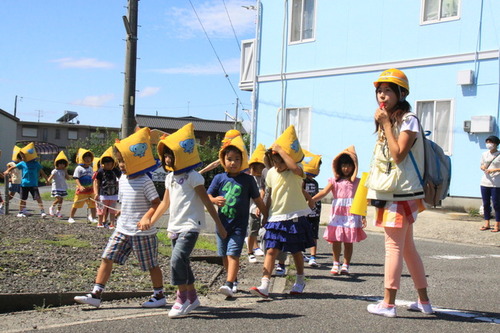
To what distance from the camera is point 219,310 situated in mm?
5617

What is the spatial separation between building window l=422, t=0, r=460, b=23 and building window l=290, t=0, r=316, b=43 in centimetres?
389

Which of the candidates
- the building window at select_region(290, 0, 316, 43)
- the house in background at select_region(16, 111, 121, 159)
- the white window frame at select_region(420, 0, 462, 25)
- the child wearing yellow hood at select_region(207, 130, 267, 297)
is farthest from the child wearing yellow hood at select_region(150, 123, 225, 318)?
the house in background at select_region(16, 111, 121, 159)

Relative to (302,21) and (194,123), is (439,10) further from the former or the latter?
(194,123)

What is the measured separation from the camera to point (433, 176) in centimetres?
523

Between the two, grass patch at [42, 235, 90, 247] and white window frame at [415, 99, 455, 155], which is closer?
grass patch at [42, 235, 90, 247]

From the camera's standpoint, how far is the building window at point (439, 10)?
15594 millimetres

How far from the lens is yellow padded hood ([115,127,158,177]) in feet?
19.6

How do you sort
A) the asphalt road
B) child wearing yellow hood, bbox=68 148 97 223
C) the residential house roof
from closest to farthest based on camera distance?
the asphalt road, child wearing yellow hood, bbox=68 148 97 223, the residential house roof

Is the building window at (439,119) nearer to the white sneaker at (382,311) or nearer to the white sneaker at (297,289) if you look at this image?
the white sneaker at (297,289)

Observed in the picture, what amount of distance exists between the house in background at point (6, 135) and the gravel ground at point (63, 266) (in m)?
37.7

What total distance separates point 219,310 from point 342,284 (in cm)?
206

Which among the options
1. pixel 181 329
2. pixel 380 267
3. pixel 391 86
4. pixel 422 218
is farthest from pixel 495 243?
pixel 181 329

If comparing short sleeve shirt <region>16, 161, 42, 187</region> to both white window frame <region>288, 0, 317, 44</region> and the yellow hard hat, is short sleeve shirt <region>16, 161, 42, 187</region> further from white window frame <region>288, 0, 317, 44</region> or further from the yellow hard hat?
the yellow hard hat

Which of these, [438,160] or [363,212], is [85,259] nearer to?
[363,212]
